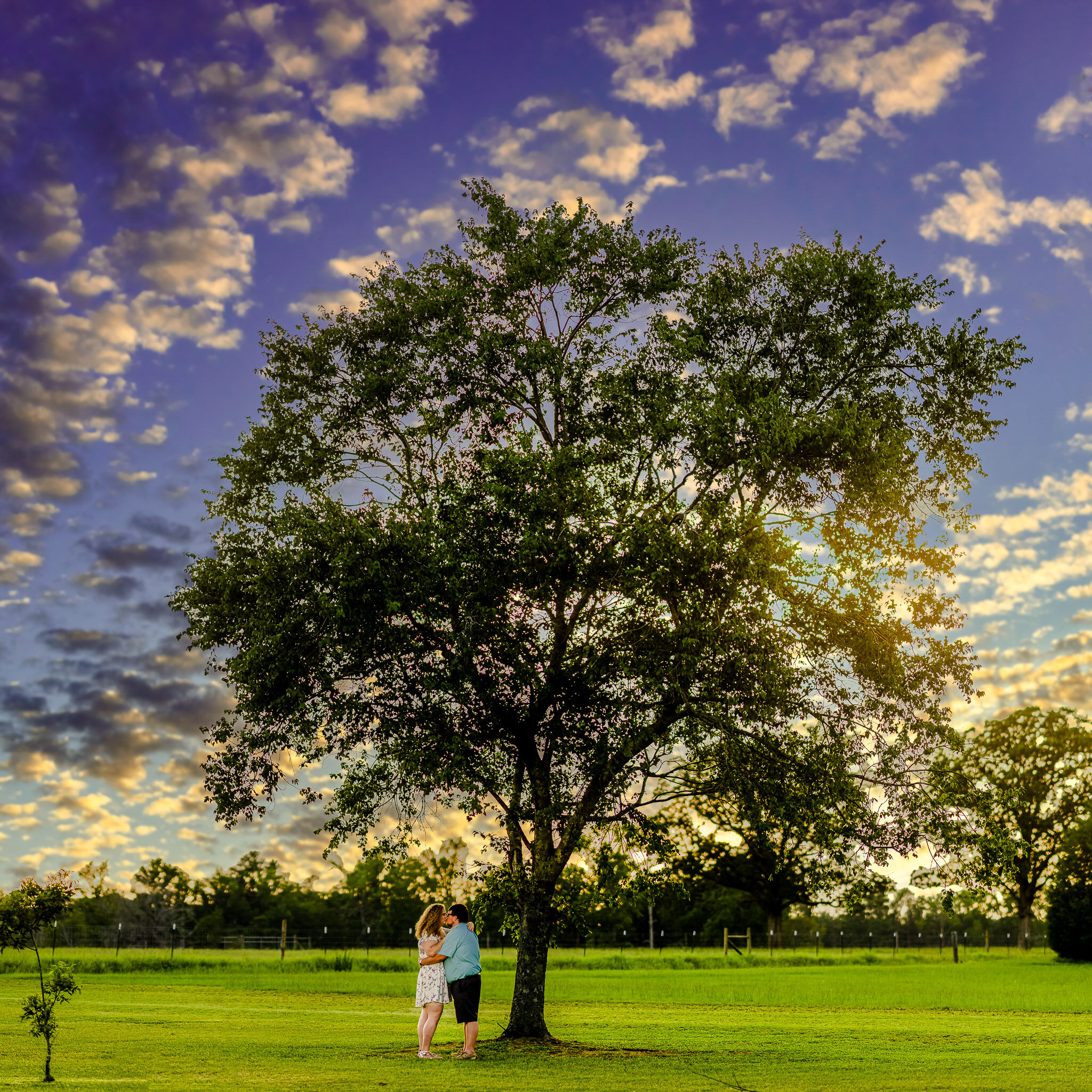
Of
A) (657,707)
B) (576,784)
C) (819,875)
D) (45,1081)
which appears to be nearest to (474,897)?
(576,784)

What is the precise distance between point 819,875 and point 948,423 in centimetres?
1009

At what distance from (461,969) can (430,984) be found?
57cm

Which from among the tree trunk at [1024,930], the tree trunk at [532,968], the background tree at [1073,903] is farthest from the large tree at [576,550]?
the tree trunk at [1024,930]

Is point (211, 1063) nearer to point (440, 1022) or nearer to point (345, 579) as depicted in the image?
point (345, 579)

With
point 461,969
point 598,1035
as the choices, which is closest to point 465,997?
point 461,969

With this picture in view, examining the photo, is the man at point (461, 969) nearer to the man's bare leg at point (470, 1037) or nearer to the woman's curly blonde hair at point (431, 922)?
the man's bare leg at point (470, 1037)

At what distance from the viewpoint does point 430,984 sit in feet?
53.1

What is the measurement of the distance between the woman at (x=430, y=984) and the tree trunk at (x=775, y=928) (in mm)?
69287

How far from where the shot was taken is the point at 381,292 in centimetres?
2317

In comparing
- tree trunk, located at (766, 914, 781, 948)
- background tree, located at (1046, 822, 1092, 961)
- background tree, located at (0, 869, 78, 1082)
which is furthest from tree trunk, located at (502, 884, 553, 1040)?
tree trunk, located at (766, 914, 781, 948)

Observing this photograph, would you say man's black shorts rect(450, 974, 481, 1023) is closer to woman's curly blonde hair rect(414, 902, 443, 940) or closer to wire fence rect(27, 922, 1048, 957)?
woman's curly blonde hair rect(414, 902, 443, 940)

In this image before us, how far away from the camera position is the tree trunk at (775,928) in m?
79.2

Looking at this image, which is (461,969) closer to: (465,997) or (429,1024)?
(465,997)

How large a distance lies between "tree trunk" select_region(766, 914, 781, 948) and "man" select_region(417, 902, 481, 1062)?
69.1 meters
